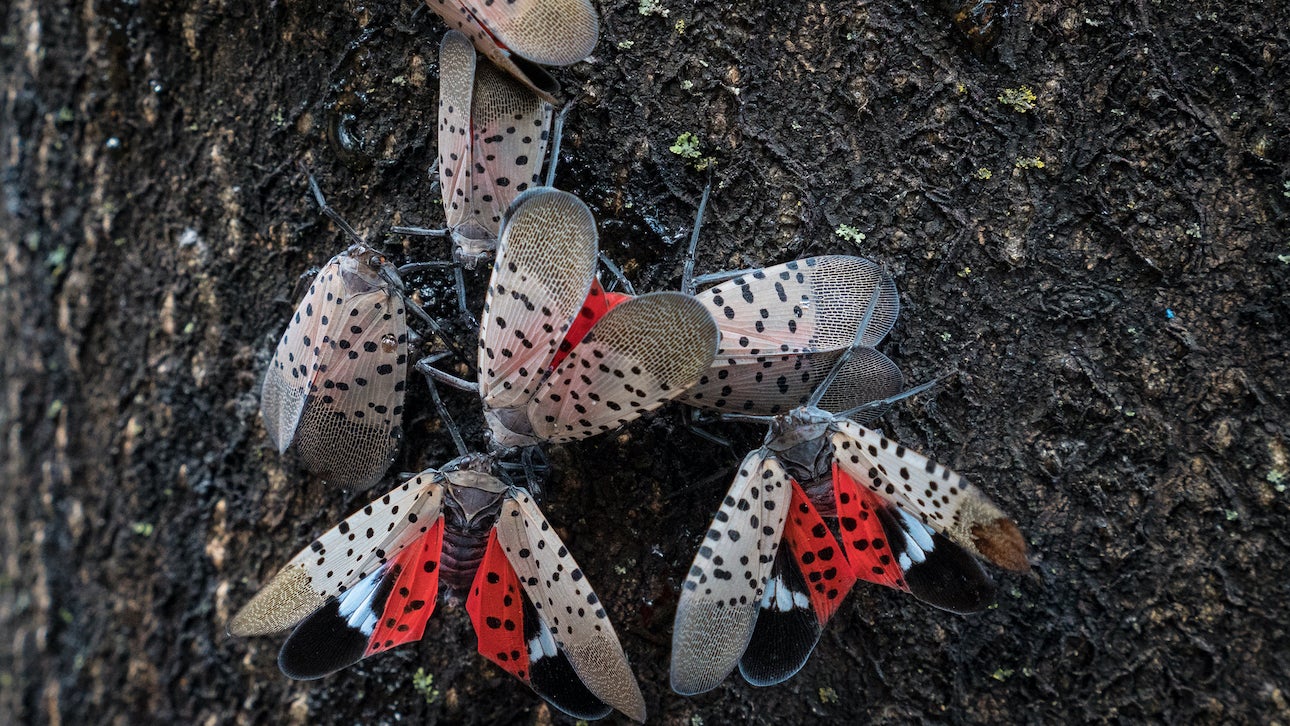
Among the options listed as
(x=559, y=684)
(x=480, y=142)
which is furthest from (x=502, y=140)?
(x=559, y=684)

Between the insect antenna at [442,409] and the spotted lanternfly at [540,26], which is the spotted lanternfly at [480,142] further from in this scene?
the insect antenna at [442,409]

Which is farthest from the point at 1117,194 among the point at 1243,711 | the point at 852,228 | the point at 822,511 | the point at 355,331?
the point at 355,331

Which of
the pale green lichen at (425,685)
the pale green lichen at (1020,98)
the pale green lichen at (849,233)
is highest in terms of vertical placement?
the pale green lichen at (1020,98)

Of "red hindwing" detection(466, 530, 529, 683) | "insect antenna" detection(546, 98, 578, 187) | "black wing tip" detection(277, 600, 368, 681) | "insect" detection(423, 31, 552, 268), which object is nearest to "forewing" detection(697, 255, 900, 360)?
"insect antenna" detection(546, 98, 578, 187)

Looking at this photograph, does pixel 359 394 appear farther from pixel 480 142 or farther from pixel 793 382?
pixel 793 382

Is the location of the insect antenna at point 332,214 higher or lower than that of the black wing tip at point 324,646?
higher

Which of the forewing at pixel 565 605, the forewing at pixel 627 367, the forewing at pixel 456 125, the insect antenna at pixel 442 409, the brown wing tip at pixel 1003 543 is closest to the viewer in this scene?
the forewing at pixel 627 367

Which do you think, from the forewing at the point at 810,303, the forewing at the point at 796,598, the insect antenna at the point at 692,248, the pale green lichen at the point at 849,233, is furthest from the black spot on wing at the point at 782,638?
the pale green lichen at the point at 849,233
